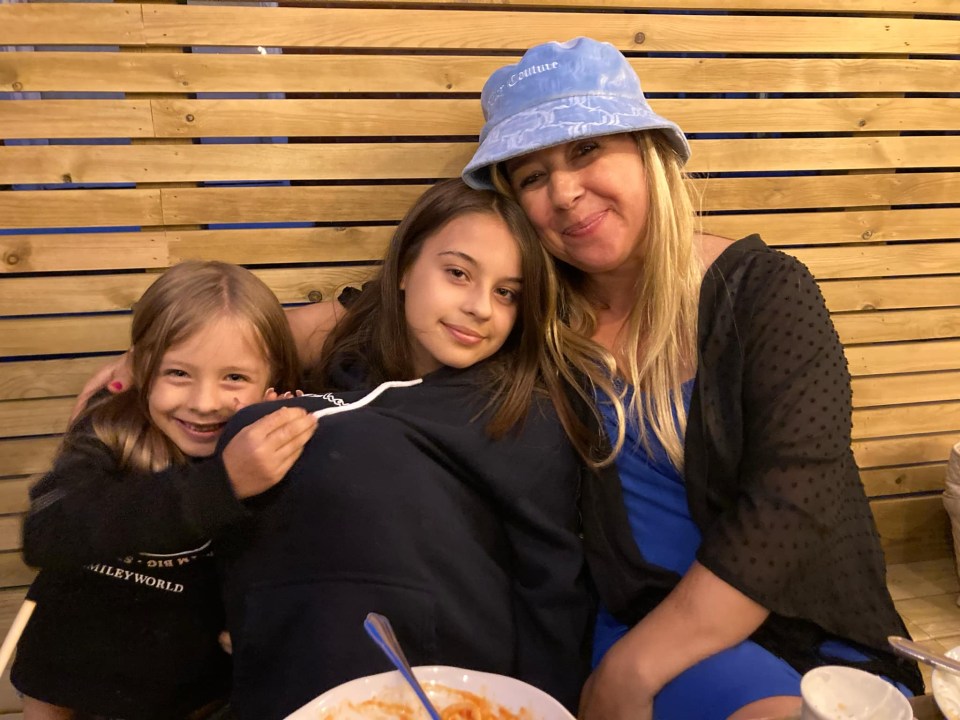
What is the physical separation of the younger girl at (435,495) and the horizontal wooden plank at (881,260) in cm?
130

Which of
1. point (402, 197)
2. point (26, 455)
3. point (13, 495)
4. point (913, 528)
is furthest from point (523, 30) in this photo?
point (913, 528)

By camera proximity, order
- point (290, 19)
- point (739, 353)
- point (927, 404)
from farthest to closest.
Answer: point (927, 404) → point (290, 19) → point (739, 353)

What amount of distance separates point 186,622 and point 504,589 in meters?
0.71

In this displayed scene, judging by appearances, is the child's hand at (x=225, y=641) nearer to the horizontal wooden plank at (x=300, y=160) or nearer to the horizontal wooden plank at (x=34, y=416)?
the horizontal wooden plank at (x=34, y=416)

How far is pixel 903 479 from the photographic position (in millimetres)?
2713

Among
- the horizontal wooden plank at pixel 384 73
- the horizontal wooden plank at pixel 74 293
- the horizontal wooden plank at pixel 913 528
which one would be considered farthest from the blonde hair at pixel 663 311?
the horizontal wooden plank at pixel 913 528

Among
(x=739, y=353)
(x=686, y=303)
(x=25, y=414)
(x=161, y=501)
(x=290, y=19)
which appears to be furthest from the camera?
(x=25, y=414)

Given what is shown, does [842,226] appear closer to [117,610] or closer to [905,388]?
[905,388]

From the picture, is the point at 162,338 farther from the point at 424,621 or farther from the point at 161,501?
the point at 424,621

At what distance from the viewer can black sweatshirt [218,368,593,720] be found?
1.33 m

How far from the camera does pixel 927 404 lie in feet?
8.86

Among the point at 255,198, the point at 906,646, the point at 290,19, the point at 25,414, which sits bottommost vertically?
the point at 906,646

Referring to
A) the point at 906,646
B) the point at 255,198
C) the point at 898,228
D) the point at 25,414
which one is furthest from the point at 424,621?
the point at 898,228

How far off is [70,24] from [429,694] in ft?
6.21
